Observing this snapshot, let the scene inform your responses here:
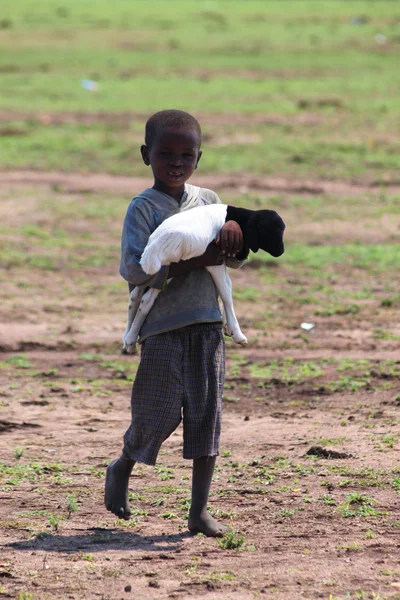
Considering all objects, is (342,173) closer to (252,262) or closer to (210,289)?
(252,262)

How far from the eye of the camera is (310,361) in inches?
252

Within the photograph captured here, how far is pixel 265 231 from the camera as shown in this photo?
360 cm

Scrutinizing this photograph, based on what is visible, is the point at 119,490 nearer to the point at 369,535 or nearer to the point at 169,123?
the point at 369,535

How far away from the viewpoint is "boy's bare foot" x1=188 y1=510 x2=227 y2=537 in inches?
146

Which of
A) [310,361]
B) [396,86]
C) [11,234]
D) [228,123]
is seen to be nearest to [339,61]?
[396,86]

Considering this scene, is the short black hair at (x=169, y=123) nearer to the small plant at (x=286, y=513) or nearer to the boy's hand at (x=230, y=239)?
the boy's hand at (x=230, y=239)

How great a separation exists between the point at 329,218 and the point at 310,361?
4008 mm

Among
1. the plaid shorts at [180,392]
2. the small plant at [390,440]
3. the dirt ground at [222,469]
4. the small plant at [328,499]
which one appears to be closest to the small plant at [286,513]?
the dirt ground at [222,469]

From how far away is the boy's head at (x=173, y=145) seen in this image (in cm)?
362

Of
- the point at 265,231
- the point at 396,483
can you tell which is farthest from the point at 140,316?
the point at 396,483

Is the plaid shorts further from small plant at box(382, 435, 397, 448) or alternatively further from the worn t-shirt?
small plant at box(382, 435, 397, 448)

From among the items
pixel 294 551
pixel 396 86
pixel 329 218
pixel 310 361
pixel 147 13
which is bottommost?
pixel 294 551

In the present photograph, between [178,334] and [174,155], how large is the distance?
0.62 m

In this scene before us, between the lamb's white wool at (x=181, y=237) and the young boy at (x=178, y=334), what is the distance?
5 cm
